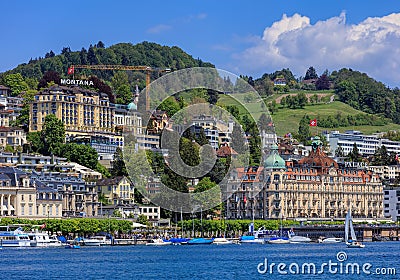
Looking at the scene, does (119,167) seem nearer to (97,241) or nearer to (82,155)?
(82,155)

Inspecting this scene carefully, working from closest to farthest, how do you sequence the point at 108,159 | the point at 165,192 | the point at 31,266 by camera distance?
the point at 31,266, the point at 165,192, the point at 108,159

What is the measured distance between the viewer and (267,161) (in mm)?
145125

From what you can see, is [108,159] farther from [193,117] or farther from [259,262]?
[259,262]

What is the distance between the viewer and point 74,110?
16238cm

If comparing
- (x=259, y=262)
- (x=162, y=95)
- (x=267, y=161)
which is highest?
(x=162, y=95)

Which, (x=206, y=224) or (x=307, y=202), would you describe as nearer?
(x=206, y=224)

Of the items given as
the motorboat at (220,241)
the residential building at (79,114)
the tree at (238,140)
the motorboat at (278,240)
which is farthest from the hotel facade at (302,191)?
the residential building at (79,114)

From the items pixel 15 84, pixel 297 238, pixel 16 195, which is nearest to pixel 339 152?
pixel 15 84

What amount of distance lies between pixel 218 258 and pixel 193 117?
87969 millimetres

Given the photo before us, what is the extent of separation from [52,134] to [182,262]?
66.5m

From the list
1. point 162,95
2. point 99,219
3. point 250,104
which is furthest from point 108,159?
point 250,104

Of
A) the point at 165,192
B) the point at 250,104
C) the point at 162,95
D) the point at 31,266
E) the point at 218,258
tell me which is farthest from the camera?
the point at 250,104

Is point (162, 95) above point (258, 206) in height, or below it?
above

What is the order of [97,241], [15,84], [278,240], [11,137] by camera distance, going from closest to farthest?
[97,241], [278,240], [11,137], [15,84]
